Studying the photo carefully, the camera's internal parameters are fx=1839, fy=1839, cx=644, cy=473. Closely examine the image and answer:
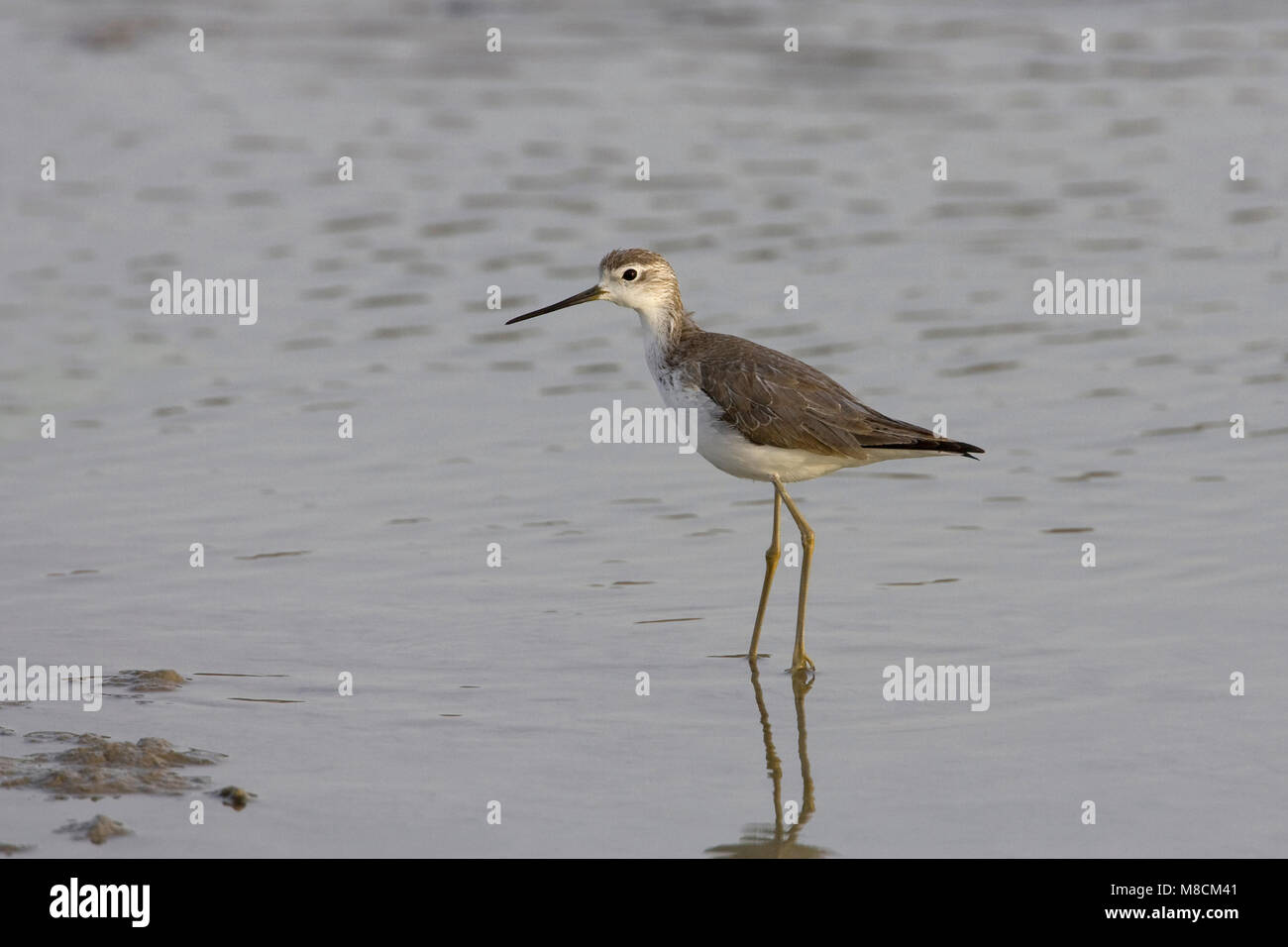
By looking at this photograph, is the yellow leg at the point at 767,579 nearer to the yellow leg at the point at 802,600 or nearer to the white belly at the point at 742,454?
the yellow leg at the point at 802,600

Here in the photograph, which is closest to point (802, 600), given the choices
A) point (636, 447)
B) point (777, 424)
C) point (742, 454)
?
point (742, 454)

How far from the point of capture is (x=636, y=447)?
12.5 metres

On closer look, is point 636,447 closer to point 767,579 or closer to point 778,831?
point 767,579

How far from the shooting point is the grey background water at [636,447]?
7.61 metres

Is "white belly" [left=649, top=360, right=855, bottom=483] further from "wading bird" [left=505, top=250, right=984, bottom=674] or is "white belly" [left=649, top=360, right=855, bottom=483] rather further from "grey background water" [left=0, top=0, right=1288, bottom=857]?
"grey background water" [left=0, top=0, right=1288, bottom=857]

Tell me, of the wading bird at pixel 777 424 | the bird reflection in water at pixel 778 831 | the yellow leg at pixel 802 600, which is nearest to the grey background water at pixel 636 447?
the bird reflection in water at pixel 778 831

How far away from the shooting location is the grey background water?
25.0 feet

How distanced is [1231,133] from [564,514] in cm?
1089

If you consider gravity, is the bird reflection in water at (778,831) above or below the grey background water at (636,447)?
below

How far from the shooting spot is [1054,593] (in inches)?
380

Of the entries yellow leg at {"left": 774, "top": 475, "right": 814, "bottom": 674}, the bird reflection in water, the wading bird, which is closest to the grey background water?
the bird reflection in water

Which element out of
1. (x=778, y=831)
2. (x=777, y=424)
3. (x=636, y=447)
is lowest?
(x=778, y=831)

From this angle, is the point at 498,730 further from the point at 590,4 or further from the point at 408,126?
the point at 590,4

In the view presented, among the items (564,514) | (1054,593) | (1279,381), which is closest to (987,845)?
(1054,593)
